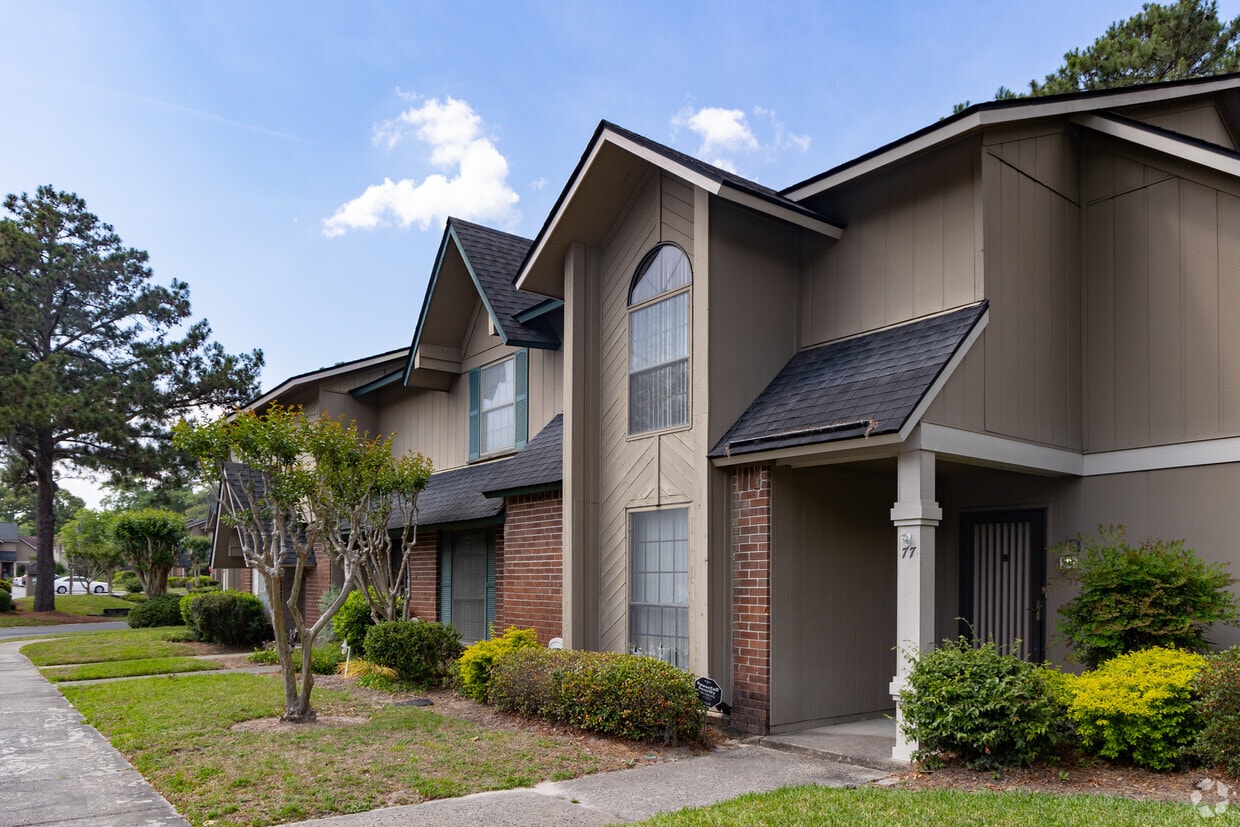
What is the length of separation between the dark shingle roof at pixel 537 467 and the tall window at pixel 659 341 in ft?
5.50

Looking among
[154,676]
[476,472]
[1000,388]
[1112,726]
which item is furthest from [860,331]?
[154,676]

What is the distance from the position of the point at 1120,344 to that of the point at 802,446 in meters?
3.62

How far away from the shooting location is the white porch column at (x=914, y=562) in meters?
8.52

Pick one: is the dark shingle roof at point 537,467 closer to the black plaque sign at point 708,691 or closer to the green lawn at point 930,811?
the black plaque sign at point 708,691

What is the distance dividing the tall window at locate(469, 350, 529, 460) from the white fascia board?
8842 mm

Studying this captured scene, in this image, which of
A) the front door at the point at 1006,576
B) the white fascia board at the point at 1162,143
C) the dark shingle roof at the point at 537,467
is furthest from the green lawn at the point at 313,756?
the white fascia board at the point at 1162,143

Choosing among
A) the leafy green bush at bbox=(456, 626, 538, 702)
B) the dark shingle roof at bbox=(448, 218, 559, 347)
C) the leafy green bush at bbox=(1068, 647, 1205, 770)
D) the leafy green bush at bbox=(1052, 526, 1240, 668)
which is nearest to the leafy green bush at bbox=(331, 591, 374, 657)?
the leafy green bush at bbox=(456, 626, 538, 702)

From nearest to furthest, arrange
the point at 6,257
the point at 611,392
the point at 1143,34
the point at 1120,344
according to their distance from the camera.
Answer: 1. the point at 1120,344
2. the point at 611,392
3. the point at 1143,34
4. the point at 6,257

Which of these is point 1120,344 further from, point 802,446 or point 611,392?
point 611,392

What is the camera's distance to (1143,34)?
1973 centimetres

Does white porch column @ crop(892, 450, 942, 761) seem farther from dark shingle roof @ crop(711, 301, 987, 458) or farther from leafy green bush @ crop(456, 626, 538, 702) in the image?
leafy green bush @ crop(456, 626, 538, 702)

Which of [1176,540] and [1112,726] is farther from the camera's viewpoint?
[1176,540]

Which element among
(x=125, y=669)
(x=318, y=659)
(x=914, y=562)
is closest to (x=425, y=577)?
(x=318, y=659)

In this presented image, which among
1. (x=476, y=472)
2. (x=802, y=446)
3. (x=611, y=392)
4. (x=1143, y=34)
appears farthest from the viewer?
(x=1143, y=34)
